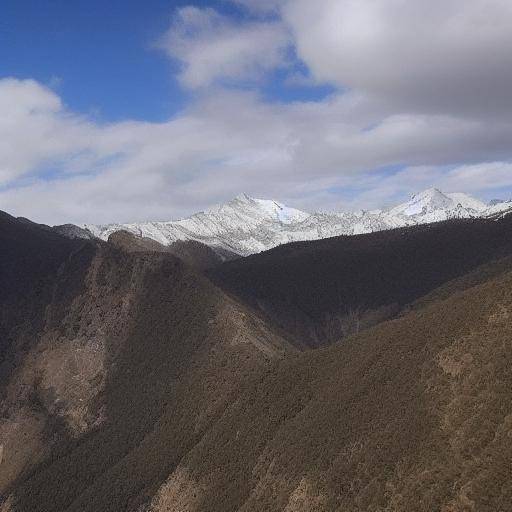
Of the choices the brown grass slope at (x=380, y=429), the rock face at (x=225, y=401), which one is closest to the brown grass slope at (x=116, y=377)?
the rock face at (x=225, y=401)

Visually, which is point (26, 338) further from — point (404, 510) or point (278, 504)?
point (404, 510)

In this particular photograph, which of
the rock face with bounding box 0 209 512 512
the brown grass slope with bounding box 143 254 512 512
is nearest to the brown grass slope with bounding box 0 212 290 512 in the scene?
the rock face with bounding box 0 209 512 512

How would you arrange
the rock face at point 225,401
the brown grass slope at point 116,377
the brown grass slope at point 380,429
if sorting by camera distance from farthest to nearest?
the brown grass slope at point 116,377, the rock face at point 225,401, the brown grass slope at point 380,429

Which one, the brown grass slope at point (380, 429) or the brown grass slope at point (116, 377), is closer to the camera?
the brown grass slope at point (380, 429)

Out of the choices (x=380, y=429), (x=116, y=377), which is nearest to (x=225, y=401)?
(x=116, y=377)

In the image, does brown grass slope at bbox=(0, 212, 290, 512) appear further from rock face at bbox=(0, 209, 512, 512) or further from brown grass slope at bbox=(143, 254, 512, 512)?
brown grass slope at bbox=(143, 254, 512, 512)

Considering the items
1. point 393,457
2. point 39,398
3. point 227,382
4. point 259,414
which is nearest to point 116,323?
point 39,398

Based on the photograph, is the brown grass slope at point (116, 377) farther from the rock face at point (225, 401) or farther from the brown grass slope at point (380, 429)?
the brown grass slope at point (380, 429)
